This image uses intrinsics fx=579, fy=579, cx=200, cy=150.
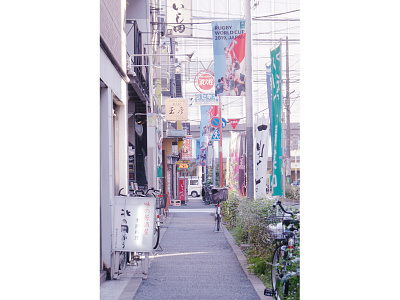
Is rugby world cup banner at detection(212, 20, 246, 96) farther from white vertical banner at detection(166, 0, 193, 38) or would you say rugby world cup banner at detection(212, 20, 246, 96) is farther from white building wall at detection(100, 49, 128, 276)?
white building wall at detection(100, 49, 128, 276)

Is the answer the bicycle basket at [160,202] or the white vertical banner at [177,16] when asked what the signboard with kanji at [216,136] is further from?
the white vertical banner at [177,16]

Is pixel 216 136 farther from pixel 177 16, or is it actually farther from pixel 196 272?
pixel 196 272

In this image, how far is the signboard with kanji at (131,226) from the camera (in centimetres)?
965

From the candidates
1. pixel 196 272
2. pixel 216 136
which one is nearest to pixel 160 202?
pixel 196 272

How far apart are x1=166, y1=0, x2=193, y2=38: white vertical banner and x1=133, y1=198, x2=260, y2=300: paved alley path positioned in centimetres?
580

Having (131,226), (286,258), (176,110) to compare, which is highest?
(176,110)

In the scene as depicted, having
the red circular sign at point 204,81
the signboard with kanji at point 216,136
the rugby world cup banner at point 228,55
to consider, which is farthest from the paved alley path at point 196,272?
the signboard with kanji at point 216,136

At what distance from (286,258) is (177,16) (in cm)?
1055

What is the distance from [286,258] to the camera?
7.01m

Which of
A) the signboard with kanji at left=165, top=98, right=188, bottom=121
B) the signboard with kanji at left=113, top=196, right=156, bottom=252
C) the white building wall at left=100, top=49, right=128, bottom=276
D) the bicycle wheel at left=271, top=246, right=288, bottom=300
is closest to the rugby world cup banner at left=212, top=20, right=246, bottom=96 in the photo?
the white building wall at left=100, top=49, right=128, bottom=276

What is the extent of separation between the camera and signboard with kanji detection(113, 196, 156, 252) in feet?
31.7

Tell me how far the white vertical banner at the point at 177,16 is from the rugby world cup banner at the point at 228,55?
107 inches
